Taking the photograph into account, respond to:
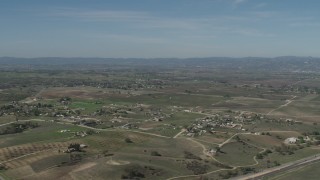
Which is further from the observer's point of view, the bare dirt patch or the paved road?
the bare dirt patch

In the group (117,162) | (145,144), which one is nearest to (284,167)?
(145,144)

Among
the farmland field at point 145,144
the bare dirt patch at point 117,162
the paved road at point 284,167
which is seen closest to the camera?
the paved road at point 284,167

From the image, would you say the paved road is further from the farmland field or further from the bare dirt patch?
the bare dirt patch

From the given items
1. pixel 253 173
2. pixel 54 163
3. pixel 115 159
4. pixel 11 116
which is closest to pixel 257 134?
pixel 253 173

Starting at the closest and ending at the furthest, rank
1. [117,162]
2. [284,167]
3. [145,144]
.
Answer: [117,162]
[284,167]
[145,144]

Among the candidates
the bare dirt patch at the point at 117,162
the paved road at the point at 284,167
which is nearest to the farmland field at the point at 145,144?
the bare dirt patch at the point at 117,162

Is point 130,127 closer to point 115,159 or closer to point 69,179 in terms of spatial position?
point 115,159

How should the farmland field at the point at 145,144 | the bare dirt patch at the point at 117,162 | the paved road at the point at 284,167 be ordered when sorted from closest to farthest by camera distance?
the paved road at the point at 284,167 < the farmland field at the point at 145,144 < the bare dirt patch at the point at 117,162

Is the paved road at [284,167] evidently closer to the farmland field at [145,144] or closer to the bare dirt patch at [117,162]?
the farmland field at [145,144]

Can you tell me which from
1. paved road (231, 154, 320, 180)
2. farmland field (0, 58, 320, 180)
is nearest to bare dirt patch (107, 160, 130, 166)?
farmland field (0, 58, 320, 180)

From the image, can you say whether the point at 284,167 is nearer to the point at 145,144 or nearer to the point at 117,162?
the point at 145,144

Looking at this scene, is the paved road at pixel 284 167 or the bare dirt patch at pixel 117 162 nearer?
the paved road at pixel 284 167
